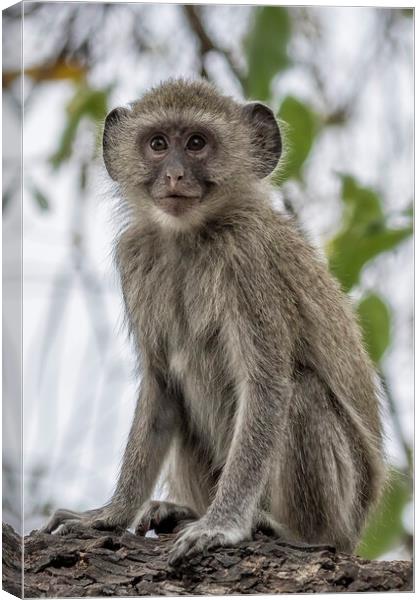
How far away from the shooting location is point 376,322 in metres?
10.2

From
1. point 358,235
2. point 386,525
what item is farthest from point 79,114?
point 386,525

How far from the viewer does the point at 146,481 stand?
1019cm

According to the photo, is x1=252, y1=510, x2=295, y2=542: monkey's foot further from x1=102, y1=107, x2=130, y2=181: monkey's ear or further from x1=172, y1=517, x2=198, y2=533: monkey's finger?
x1=102, y1=107, x2=130, y2=181: monkey's ear

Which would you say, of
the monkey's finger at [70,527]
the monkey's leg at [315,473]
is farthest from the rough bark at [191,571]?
the monkey's leg at [315,473]

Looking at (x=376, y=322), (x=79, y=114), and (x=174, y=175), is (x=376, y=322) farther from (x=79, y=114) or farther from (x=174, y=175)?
(x=79, y=114)

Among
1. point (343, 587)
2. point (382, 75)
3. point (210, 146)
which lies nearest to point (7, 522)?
point (343, 587)

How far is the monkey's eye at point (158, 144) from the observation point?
9781 mm

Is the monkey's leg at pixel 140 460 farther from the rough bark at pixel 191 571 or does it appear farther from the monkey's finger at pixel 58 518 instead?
the rough bark at pixel 191 571

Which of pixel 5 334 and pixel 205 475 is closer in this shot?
pixel 5 334

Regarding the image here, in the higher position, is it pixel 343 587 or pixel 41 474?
pixel 41 474

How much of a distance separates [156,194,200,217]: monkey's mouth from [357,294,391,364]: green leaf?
1.63 m

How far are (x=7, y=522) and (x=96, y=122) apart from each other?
334cm

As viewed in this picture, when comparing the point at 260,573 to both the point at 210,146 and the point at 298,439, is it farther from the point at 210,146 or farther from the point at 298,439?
the point at 210,146

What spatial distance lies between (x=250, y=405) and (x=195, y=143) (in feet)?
6.46
